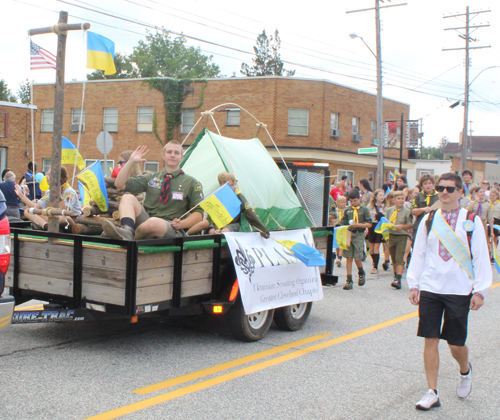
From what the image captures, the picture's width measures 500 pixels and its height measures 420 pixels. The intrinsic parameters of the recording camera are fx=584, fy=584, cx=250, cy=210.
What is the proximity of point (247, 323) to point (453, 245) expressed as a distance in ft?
8.00

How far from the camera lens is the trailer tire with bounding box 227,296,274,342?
6.09m

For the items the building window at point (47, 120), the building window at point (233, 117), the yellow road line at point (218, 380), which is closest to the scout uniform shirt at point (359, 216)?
the yellow road line at point (218, 380)

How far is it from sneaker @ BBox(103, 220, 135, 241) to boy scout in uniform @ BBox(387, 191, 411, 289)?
6.14m

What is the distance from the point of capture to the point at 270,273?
6395mm

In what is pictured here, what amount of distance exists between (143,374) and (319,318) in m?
3.18

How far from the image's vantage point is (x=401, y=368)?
5.61 meters

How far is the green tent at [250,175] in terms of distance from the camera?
28.1ft

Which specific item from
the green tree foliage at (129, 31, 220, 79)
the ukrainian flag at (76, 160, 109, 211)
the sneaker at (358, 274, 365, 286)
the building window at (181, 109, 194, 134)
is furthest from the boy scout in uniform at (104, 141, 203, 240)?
the green tree foliage at (129, 31, 220, 79)

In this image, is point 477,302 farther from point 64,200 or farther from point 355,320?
point 64,200

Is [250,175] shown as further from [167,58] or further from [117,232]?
[167,58]

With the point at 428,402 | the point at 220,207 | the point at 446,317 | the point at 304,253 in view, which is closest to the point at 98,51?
the point at 220,207

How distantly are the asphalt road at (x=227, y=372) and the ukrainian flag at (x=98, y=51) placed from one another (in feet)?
9.68

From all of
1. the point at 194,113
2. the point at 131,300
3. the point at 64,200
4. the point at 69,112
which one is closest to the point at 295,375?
the point at 131,300

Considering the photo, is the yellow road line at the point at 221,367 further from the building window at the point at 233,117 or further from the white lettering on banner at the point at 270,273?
the building window at the point at 233,117
